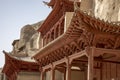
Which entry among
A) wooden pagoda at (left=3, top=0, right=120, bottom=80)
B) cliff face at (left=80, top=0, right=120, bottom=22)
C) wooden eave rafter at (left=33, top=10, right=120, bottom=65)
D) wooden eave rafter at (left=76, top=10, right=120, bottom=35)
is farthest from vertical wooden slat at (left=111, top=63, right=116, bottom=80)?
cliff face at (left=80, top=0, right=120, bottom=22)

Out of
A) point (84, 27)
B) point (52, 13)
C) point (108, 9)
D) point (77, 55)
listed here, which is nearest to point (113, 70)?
point (77, 55)

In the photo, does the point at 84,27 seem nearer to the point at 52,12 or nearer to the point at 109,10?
the point at 109,10

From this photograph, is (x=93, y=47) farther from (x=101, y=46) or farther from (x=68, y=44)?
(x=68, y=44)

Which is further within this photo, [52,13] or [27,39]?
[27,39]

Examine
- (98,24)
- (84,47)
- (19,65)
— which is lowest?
(19,65)

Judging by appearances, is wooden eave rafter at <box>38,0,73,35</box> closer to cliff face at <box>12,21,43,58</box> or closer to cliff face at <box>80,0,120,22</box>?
cliff face at <box>80,0,120,22</box>

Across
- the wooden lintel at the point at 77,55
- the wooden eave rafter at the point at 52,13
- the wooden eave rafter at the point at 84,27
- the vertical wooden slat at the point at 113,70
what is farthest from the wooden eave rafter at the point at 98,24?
the wooden eave rafter at the point at 52,13

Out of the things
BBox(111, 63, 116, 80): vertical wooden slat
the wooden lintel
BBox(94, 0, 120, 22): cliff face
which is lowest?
BBox(111, 63, 116, 80): vertical wooden slat

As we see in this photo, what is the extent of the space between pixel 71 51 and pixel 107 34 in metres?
2.77

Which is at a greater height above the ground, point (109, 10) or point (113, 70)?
point (109, 10)

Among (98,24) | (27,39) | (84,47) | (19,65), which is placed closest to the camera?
(98,24)

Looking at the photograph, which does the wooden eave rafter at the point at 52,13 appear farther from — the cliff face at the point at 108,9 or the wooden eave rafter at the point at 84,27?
the wooden eave rafter at the point at 84,27

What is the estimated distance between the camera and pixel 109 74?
14.7 meters

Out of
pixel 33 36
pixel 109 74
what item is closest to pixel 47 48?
pixel 109 74
